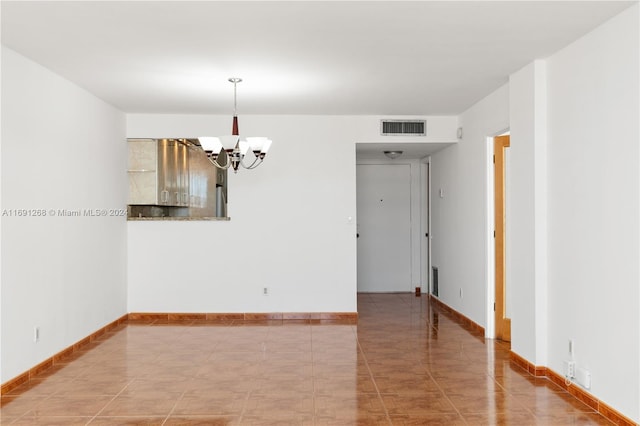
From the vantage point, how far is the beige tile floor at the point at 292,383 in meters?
3.60

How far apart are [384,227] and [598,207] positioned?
5870mm

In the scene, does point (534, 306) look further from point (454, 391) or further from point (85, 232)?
point (85, 232)

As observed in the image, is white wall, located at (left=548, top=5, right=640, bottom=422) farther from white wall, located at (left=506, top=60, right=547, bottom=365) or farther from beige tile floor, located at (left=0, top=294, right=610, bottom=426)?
beige tile floor, located at (left=0, top=294, right=610, bottom=426)

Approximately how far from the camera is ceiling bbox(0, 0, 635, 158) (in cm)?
340

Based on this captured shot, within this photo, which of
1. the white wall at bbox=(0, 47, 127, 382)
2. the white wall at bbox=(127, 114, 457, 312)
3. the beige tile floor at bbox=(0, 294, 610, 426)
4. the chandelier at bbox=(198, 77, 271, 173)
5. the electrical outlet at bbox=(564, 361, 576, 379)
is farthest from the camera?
the white wall at bbox=(127, 114, 457, 312)

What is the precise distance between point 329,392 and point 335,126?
389cm

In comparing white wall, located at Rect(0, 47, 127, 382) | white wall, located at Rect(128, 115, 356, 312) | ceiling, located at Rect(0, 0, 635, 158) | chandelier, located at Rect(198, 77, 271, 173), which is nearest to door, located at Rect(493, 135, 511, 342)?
ceiling, located at Rect(0, 0, 635, 158)

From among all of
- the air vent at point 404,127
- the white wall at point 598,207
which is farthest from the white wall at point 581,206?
the air vent at point 404,127

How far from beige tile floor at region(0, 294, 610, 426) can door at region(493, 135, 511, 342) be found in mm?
344

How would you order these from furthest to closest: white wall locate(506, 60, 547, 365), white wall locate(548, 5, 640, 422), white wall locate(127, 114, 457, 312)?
white wall locate(127, 114, 457, 312), white wall locate(506, 60, 547, 365), white wall locate(548, 5, 640, 422)

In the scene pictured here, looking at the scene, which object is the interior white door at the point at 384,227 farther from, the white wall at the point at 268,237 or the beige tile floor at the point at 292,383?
the beige tile floor at the point at 292,383

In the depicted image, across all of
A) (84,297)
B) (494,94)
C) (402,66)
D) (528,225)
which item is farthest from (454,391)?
(84,297)

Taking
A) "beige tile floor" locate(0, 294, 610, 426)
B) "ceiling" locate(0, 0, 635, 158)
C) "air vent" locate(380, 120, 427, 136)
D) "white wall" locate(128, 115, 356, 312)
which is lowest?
"beige tile floor" locate(0, 294, 610, 426)

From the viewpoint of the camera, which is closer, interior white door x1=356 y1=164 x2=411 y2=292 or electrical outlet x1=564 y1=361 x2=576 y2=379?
electrical outlet x1=564 y1=361 x2=576 y2=379
